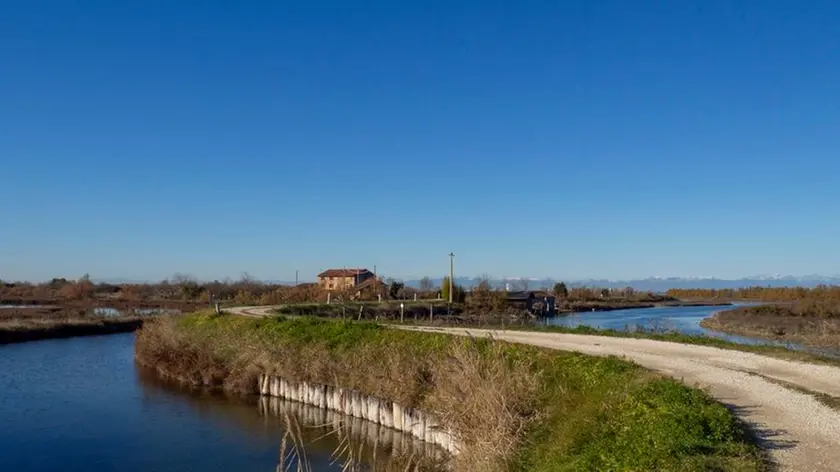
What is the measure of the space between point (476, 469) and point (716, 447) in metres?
4.13

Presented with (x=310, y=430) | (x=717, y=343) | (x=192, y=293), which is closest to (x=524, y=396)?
(x=310, y=430)

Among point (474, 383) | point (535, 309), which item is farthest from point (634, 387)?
point (535, 309)

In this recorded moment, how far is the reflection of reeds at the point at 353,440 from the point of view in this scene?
46.6 feet

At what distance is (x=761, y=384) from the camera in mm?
14297

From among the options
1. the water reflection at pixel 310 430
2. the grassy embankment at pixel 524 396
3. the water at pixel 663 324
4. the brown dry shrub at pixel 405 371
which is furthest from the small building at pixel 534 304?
the water reflection at pixel 310 430

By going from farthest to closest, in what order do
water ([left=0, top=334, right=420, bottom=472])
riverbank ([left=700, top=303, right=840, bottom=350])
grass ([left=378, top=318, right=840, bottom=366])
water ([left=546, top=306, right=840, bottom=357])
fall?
riverbank ([left=700, top=303, right=840, bottom=350]), water ([left=546, top=306, right=840, bottom=357]), grass ([left=378, top=318, right=840, bottom=366]), water ([left=0, top=334, right=420, bottom=472])

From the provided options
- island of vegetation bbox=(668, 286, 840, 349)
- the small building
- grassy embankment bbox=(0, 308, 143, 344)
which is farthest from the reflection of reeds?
the small building

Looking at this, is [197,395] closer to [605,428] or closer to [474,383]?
[474,383]

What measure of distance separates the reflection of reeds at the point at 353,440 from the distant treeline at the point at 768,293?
201 feet

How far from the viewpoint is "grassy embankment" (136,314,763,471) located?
9.51 m

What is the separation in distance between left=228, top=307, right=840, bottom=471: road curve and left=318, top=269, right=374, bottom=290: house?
62.3 meters

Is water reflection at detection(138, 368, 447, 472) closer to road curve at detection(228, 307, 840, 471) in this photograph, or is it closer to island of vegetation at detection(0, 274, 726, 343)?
road curve at detection(228, 307, 840, 471)

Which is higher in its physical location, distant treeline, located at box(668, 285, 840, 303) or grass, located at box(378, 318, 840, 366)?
distant treeline, located at box(668, 285, 840, 303)

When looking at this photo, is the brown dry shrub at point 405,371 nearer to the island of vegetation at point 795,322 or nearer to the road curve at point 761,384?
the road curve at point 761,384
